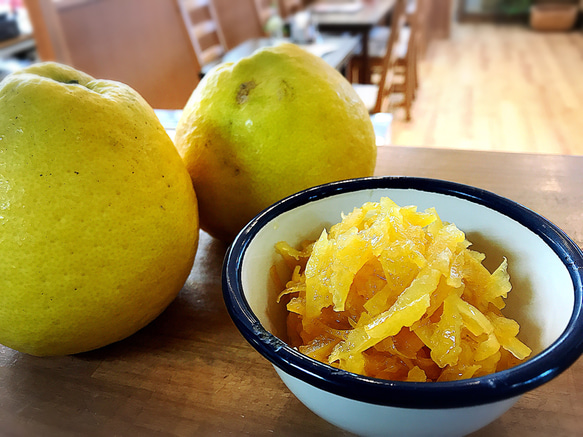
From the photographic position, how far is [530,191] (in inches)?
24.4

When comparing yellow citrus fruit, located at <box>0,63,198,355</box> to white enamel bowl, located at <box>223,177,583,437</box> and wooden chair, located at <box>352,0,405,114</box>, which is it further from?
wooden chair, located at <box>352,0,405,114</box>

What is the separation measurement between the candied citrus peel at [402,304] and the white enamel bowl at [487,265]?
2 centimetres

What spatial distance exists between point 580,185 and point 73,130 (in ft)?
1.97

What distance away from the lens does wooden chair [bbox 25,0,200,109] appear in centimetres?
196

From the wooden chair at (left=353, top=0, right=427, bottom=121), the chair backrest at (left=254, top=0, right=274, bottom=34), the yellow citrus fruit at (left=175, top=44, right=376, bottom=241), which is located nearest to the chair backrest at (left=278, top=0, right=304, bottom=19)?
the chair backrest at (left=254, top=0, right=274, bottom=34)

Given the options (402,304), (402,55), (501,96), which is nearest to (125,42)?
(402,55)

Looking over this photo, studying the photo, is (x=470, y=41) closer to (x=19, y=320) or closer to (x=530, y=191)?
(x=530, y=191)

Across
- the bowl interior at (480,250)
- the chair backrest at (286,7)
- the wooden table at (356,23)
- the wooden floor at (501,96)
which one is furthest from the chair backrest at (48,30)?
the chair backrest at (286,7)

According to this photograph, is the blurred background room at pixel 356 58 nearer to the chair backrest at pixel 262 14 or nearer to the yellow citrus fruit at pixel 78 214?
the chair backrest at pixel 262 14

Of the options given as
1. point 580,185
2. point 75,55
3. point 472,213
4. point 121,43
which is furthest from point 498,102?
point 472,213

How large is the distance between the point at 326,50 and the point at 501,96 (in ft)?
5.65

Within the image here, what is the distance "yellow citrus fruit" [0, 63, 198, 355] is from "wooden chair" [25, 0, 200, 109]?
182 cm

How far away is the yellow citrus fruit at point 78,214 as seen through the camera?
1.09 ft

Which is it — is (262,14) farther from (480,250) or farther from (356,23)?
(480,250)
